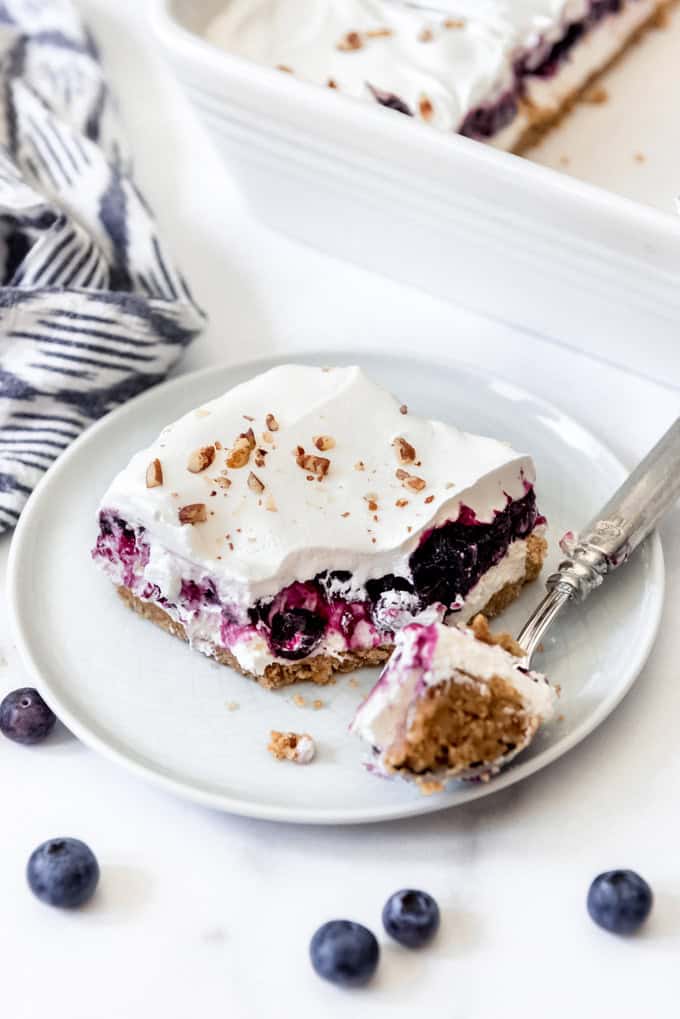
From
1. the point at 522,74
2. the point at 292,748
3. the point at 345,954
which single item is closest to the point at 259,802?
the point at 292,748

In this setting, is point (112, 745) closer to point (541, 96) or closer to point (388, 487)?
point (388, 487)

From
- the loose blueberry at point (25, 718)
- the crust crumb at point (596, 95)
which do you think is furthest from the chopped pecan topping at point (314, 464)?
the crust crumb at point (596, 95)

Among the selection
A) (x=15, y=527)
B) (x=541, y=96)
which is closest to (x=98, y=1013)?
(x=15, y=527)

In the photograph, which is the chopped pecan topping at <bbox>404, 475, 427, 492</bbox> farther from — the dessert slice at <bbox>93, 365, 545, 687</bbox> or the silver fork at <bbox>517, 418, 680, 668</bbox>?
the silver fork at <bbox>517, 418, 680, 668</bbox>

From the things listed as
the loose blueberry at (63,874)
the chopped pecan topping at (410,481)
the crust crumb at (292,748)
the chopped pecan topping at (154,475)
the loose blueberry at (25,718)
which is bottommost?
the loose blueberry at (25,718)

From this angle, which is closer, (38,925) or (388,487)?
(38,925)

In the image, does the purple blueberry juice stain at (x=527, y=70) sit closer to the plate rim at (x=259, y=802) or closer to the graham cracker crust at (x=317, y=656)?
the plate rim at (x=259, y=802)
